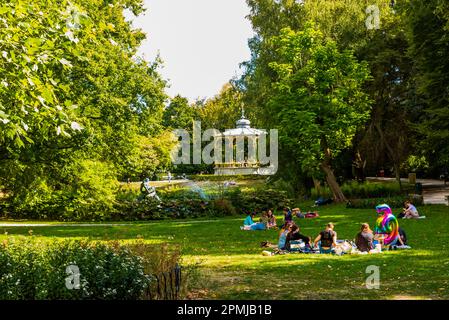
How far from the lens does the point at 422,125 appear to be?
99.4ft

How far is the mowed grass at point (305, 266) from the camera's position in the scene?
994 cm

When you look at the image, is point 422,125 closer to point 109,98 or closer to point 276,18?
point 276,18

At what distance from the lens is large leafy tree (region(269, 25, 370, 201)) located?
32594 millimetres

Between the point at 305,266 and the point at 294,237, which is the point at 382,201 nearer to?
the point at 294,237

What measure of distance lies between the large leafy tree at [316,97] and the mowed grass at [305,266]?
11.1m

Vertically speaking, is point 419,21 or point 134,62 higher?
point 419,21

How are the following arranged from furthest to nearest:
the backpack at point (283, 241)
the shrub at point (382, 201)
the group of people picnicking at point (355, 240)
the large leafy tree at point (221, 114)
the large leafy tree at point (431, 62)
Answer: the large leafy tree at point (221, 114) → the shrub at point (382, 201) → the large leafy tree at point (431, 62) → the backpack at point (283, 241) → the group of people picnicking at point (355, 240)

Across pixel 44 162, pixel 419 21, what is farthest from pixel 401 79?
pixel 44 162

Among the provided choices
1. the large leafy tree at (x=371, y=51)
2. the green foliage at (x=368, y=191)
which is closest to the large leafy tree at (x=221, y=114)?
the large leafy tree at (x=371, y=51)

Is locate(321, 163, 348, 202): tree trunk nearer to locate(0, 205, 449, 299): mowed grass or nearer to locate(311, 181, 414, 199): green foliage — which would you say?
locate(311, 181, 414, 199): green foliage

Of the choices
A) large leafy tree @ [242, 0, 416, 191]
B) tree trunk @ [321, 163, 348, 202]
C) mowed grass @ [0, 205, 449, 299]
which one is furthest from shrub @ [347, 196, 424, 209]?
mowed grass @ [0, 205, 449, 299]

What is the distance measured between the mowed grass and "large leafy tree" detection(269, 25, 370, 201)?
11132 mm

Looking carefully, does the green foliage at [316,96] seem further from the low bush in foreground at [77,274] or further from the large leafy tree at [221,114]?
the large leafy tree at [221,114]
